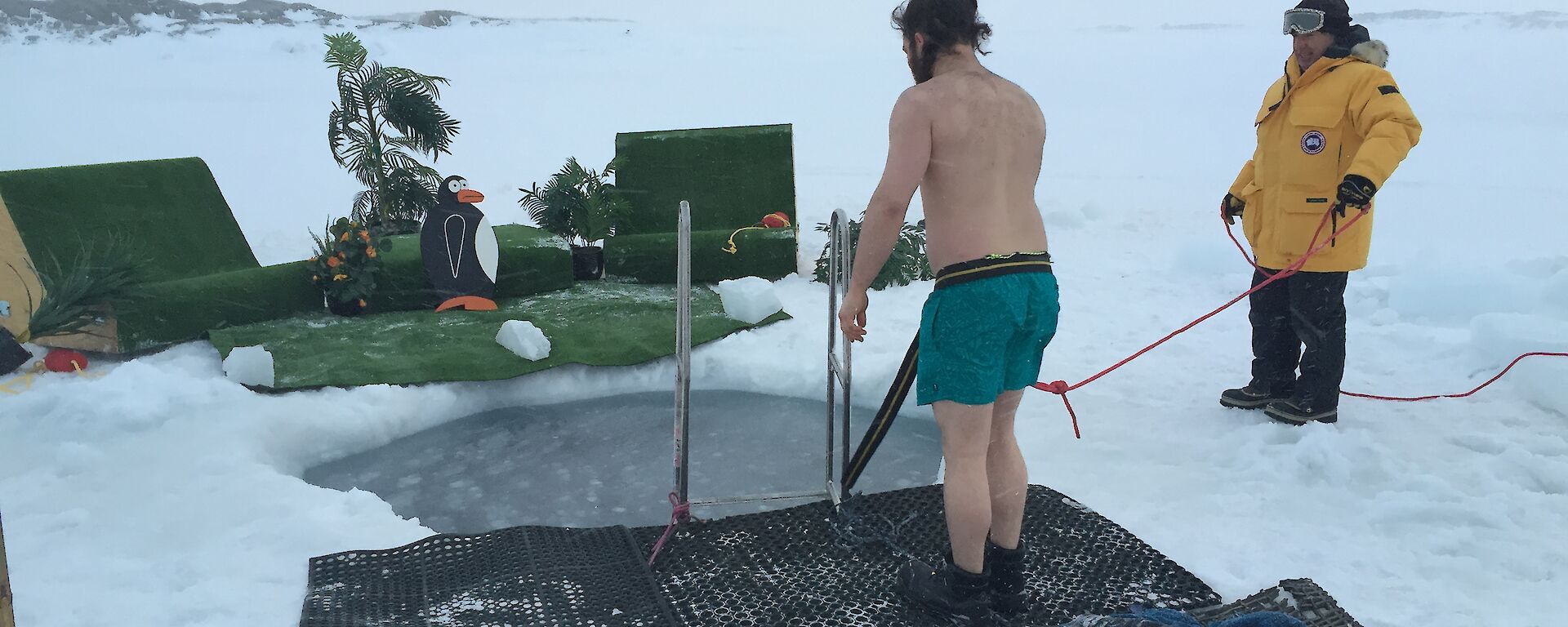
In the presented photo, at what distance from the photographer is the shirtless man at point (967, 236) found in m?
1.96

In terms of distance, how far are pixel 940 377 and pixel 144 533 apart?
2.09m

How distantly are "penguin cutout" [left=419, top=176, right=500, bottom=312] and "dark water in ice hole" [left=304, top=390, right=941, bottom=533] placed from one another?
51.4 inches

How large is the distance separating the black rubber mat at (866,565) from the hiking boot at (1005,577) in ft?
0.16

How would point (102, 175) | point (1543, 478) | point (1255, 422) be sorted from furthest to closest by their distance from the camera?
point (102, 175), point (1255, 422), point (1543, 478)

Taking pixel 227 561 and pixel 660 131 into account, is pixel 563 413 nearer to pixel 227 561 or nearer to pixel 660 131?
pixel 227 561

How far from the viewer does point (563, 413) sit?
3920 mm

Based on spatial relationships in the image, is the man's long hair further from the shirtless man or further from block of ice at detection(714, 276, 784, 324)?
block of ice at detection(714, 276, 784, 324)

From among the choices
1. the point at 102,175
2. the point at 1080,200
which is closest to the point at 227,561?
the point at 102,175

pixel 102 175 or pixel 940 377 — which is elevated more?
pixel 102 175

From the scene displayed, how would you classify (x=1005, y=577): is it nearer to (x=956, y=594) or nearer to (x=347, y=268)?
(x=956, y=594)

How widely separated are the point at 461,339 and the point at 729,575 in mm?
2443

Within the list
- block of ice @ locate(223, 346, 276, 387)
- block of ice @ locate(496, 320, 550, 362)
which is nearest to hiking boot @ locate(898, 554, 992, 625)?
block of ice @ locate(496, 320, 550, 362)

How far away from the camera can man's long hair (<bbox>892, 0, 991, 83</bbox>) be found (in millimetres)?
1959

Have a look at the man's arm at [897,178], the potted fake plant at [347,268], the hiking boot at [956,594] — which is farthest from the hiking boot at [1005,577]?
the potted fake plant at [347,268]
